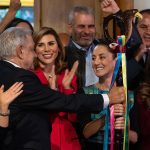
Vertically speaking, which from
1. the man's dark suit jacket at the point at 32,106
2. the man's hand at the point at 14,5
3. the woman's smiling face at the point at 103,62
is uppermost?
the man's hand at the point at 14,5

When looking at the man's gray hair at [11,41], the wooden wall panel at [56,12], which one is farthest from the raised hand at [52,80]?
the wooden wall panel at [56,12]

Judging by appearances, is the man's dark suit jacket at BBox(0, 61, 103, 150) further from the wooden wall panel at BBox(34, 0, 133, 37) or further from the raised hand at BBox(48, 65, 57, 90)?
the wooden wall panel at BBox(34, 0, 133, 37)

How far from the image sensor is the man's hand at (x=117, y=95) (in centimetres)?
197

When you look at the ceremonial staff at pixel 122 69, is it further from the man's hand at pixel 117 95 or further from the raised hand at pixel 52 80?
the raised hand at pixel 52 80

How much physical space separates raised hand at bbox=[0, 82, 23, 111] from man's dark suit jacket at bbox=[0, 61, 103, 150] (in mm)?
66

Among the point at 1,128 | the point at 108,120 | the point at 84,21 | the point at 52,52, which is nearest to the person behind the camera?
the point at 1,128

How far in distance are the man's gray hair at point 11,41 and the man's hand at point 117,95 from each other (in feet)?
1.57

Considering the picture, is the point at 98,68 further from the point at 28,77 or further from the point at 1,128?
the point at 1,128

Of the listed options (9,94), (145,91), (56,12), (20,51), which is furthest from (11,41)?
(56,12)

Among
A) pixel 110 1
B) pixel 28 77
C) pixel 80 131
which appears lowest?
pixel 80 131

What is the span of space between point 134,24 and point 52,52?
0.49 metres

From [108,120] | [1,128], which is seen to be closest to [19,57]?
[1,128]

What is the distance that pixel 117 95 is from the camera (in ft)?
6.53

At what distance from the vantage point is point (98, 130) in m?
2.20
